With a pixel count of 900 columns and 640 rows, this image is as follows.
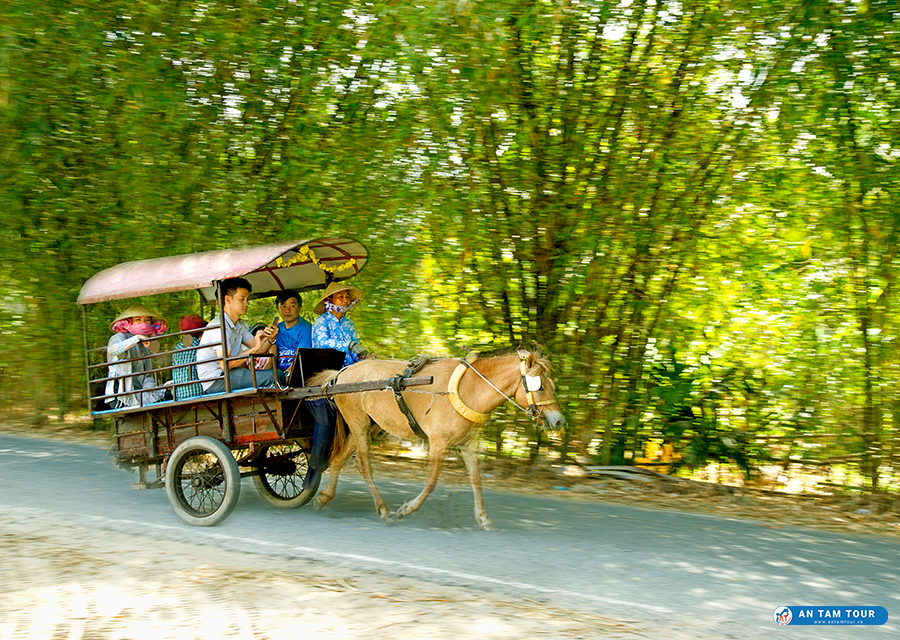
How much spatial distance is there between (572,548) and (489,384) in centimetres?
142

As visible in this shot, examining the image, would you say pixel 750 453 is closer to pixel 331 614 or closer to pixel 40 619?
pixel 331 614

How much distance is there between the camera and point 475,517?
6918 millimetres

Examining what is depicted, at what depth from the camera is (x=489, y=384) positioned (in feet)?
21.4

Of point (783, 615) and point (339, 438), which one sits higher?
point (339, 438)

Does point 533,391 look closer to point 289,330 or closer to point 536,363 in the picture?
point 536,363

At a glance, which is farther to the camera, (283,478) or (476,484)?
(283,478)

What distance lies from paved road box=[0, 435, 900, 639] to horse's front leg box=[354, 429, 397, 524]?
0.43 ft

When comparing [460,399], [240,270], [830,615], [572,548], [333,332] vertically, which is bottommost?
[830,615]


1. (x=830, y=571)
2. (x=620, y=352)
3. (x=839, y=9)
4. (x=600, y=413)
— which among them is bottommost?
(x=830, y=571)

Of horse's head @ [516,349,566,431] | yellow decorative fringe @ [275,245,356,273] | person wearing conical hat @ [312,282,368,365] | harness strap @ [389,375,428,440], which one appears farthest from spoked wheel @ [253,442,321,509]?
horse's head @ [516,349,566,431]

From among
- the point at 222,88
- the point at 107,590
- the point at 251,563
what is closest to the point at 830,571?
the point at 251,563

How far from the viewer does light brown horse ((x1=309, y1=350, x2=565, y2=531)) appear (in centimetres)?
636

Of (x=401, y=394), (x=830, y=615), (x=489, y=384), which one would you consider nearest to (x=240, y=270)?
(x=401, y=394)

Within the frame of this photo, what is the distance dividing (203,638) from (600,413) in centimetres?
602
